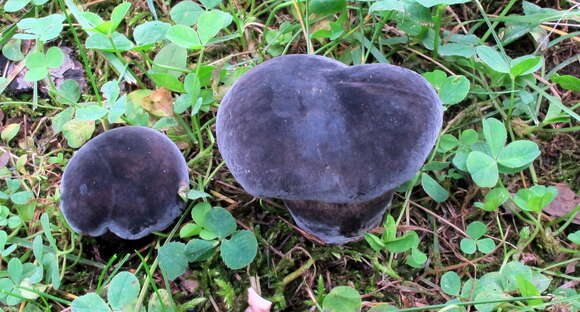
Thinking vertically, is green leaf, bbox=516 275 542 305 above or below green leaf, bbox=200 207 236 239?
below

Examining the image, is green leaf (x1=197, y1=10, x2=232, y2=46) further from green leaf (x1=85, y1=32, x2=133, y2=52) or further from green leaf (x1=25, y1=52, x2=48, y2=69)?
green leaf (x1=25, y1=52, x2=48, y2=69)

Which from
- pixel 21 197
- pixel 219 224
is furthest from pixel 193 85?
pixel 21 197

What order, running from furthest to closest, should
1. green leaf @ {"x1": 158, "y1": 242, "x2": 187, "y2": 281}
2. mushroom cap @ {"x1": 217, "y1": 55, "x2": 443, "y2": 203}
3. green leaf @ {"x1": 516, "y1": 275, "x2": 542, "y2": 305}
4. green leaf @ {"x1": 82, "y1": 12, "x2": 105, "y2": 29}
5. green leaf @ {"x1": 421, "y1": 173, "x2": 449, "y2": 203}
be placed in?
green leaf @ {"x1": 82, "y1": 12, "x2": 105, "y2": 29}, green leaf @ {"x1": 421, "y1": 173, "x2": 449, "y2": 203}, green leaf @ {"x1": 158, "y1": 242, "x2": 187, "y2": 281}, green leaf @ {"x1": 516, "y1": 275, "x2": 542, "y2": 305}, mushroom cap @ {"x1": 217, "y1": 55, "x2": 443, "y2": 203}

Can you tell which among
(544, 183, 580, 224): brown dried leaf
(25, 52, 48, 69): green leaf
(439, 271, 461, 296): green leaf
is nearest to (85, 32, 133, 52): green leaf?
(25, 52, 48, 69): green leaf

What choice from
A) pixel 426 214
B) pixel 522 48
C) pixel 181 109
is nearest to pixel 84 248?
A: pixel 181 109

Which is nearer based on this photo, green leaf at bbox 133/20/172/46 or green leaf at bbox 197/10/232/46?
green leaf at bbox 197/10/232/46

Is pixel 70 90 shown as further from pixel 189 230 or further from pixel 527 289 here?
pixel 527 289

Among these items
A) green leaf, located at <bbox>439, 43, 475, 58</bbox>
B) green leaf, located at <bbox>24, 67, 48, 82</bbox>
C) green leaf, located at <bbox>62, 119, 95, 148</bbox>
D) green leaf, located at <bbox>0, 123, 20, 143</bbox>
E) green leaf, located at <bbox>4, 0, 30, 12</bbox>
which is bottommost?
green leaf, located at <bbox>0, 123, 20, 143</bbox>

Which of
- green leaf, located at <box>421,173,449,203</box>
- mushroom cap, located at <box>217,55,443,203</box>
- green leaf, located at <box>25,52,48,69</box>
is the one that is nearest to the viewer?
mushroom cap, located at <box>217,55,443,203</box>
